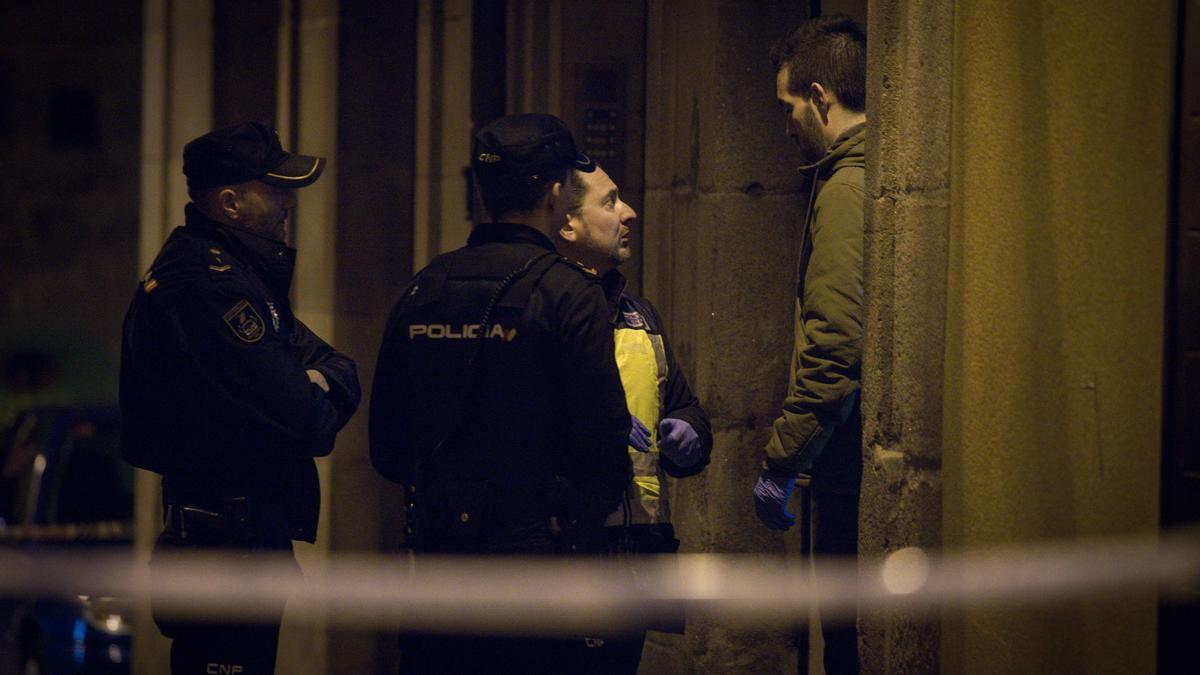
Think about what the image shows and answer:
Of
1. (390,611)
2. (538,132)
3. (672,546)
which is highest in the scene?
(538,132)

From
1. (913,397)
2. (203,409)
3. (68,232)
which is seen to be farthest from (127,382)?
(68,232)

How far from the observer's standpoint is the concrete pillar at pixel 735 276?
267 inches

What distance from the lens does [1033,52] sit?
4633mm

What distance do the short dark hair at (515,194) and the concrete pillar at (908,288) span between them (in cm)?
93

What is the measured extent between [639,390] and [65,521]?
4.26 m

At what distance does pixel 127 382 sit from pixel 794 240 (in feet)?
8.61

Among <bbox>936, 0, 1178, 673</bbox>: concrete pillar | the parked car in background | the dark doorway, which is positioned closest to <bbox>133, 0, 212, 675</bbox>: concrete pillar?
the parked car in background

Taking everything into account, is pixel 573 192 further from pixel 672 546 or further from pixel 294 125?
pixel 294 125

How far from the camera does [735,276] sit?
6.79 m

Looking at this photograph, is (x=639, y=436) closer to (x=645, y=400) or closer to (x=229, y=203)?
(x=645, y=400)

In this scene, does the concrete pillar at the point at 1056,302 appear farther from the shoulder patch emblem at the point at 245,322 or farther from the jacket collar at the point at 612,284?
the shoulder patch emblem at the point at 245,322

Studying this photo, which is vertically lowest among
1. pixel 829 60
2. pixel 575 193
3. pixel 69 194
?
pixel 575 193

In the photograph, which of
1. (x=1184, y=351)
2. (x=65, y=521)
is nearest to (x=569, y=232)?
(x=1184, y=351)

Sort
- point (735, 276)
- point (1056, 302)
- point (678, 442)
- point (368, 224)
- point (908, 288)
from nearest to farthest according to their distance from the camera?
1. point (1056, 302)
2. point (908, 288)
3. point (678, 442)
4. point (735, 276)
5. point (368, 224)
